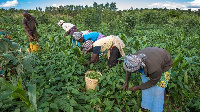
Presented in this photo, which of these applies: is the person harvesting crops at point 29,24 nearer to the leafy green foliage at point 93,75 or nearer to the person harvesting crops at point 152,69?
the leafy green foliage at point 93,75

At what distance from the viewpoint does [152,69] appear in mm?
1890

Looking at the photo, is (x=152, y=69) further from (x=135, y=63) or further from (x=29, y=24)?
(x=29, y=24)

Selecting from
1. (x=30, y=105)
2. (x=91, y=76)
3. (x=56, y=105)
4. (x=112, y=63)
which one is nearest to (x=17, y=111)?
(x=30, y=105)

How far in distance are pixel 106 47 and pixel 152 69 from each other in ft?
5.13

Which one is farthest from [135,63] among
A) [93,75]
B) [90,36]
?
[90,36]

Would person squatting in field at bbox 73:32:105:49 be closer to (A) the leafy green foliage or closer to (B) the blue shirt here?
(B) the blue shirt

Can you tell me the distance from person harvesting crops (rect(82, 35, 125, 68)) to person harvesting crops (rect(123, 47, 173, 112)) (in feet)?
3.60

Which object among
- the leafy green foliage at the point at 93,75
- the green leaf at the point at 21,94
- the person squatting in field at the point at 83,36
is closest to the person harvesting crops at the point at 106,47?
the person squatting in field at the point at 83,36

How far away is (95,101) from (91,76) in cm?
64

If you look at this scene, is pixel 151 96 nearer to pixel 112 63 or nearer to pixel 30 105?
pixel 112 63

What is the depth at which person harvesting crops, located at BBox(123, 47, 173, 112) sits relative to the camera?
188 cm

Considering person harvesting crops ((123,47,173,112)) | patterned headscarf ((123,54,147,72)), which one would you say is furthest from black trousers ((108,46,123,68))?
patterned headscarf ((123,54,147,72))

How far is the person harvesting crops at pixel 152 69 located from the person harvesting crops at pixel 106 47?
1096 millimetres

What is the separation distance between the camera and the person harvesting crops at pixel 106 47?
10.5ft
